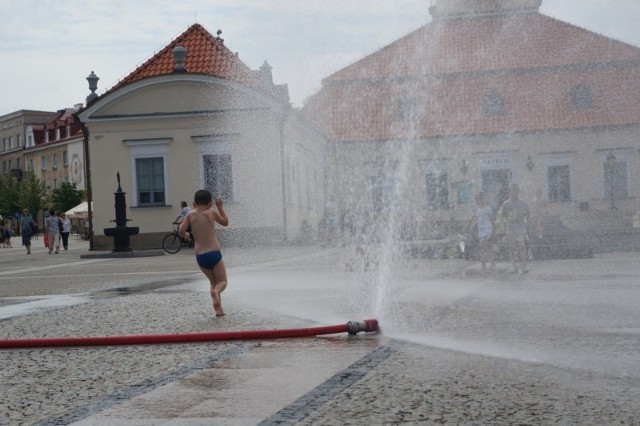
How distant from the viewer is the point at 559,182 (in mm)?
43062

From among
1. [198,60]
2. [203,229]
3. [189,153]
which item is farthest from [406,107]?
[203,229]

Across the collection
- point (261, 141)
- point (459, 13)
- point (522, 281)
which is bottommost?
point (522, 281)

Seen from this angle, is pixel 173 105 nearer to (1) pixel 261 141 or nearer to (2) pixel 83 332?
(1) pixel 261 141

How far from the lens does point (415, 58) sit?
27781mm

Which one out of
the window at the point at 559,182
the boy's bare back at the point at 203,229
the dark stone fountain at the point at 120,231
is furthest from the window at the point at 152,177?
the boy's bare back at the point at 203,229

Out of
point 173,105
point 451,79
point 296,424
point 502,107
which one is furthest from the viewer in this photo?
point 502,107

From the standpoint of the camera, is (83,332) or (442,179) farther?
(442,179)

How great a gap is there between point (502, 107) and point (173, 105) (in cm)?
1472

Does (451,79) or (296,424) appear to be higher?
(451,79)

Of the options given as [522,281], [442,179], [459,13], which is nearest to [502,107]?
[442,179]

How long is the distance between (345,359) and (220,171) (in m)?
29.6

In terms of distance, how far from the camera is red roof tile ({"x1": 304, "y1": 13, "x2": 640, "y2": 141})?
25672mm

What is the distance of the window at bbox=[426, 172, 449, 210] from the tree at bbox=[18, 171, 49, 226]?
64.8 metres

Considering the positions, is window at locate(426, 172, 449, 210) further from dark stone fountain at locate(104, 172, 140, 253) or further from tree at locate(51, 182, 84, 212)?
tree at locate(51, 182, 84, 212)
